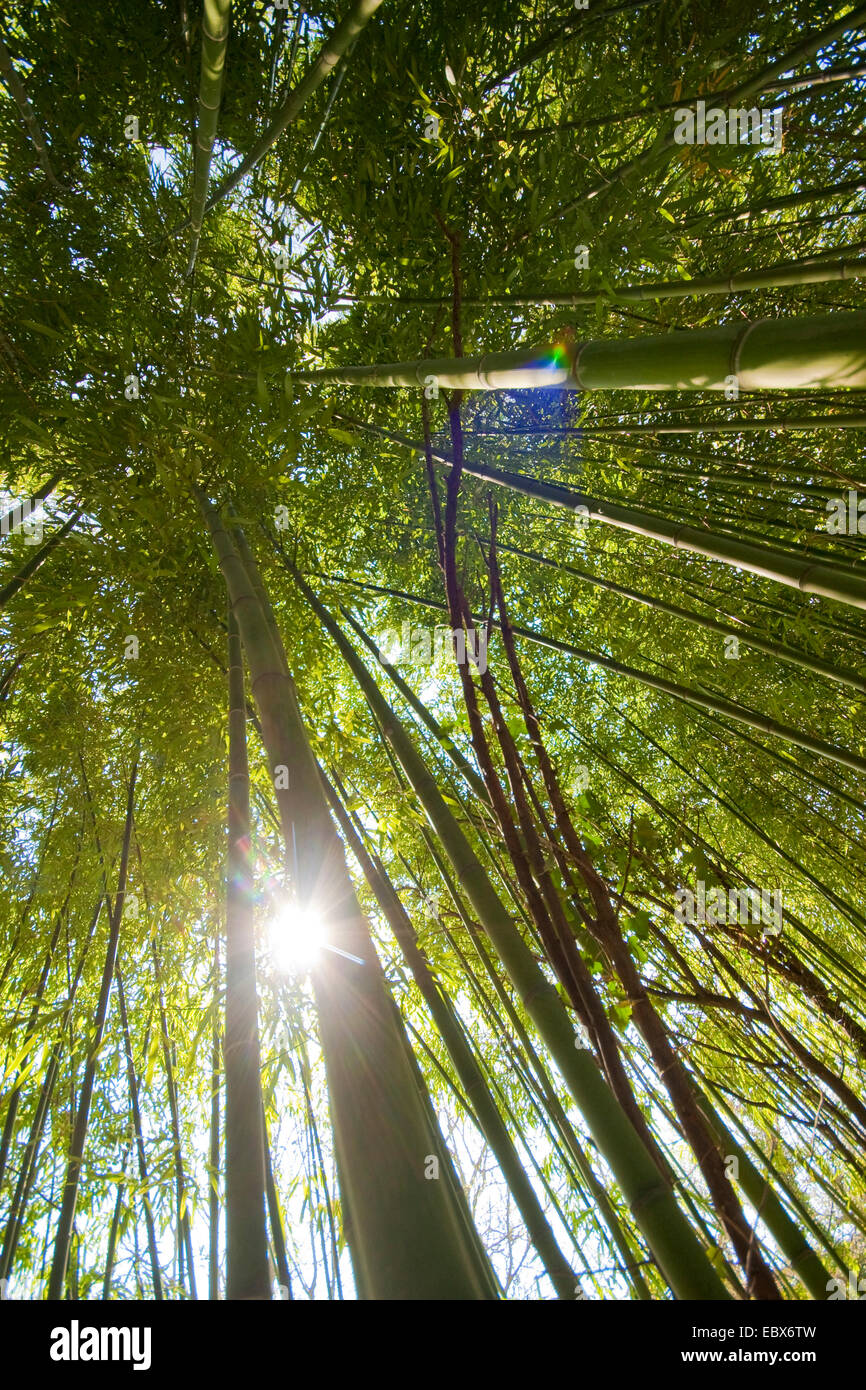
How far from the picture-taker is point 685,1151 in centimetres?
349

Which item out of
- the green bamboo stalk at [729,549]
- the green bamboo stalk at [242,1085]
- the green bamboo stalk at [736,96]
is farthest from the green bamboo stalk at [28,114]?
the green bamboo stalk at [242,1085]

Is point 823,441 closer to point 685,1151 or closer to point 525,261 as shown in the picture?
point 525,261

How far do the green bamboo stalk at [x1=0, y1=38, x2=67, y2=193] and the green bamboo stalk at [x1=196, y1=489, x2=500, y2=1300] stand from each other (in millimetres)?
2235

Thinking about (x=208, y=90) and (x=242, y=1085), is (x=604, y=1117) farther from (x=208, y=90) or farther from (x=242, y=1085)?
(x=208, y=90)

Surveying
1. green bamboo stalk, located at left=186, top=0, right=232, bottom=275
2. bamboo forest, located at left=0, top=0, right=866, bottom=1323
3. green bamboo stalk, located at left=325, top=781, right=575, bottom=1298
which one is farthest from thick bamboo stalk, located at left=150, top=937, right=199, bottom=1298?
green bamboo stalk, located at left=186, top=0, right=232, bottom=275

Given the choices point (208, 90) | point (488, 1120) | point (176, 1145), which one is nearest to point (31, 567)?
point (208, 90)

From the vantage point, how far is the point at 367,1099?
36.5 inches

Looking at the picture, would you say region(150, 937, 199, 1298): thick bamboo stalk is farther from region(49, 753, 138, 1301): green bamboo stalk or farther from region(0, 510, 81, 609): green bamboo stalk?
region(0, 510, 81, 609): green bamboo stalk

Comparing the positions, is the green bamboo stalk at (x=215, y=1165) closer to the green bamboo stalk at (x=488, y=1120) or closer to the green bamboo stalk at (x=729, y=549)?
the green bamboo stalk at (x=488, y=1120)

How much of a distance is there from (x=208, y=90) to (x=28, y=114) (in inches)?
34.6

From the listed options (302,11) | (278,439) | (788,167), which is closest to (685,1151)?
(278,439)

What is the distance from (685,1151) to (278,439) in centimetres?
375

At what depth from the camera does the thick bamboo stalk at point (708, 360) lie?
3.09 ft
